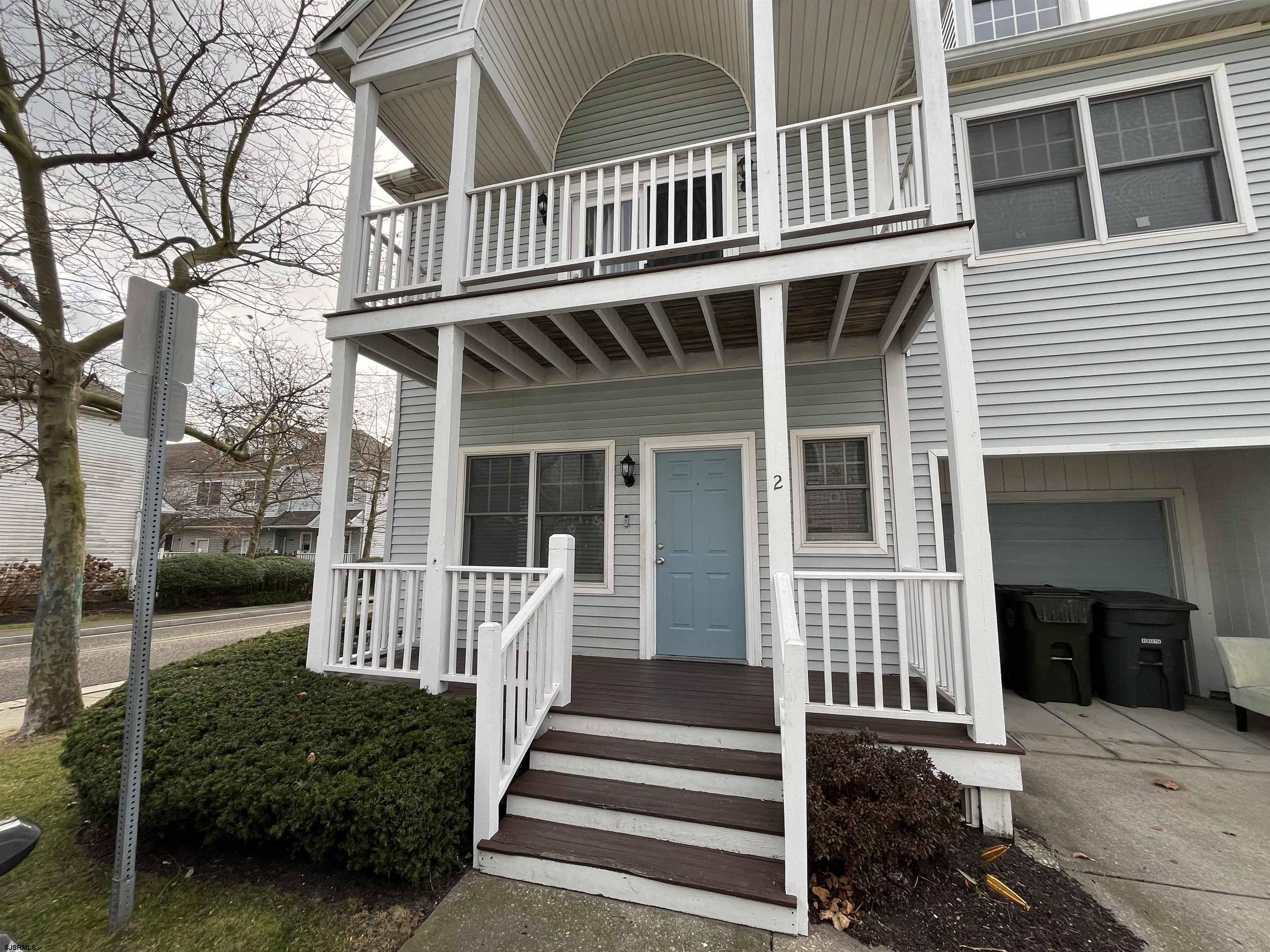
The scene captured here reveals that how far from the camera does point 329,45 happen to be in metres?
4.55

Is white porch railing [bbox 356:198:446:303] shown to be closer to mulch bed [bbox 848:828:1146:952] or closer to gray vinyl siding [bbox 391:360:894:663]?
gray vinyl siding [bbox 391:360:894:663]

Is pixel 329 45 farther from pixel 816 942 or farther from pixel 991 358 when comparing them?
pixel 816 942

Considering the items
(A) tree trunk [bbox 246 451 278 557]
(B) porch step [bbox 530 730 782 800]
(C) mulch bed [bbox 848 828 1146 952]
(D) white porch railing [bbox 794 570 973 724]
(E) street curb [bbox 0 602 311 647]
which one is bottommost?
(E) street curb [bbox 0 602 311 647]

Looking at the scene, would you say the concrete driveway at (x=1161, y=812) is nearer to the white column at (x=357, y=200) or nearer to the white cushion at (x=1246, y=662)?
the white cushion at (x=1246, y=662)

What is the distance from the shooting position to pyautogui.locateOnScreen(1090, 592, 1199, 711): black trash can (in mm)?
4766

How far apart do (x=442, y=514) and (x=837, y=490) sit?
3.41 metres

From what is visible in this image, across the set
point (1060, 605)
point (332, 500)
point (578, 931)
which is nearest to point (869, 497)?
point (1060, 605)

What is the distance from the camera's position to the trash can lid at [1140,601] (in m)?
4.73

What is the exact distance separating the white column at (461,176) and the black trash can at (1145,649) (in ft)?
21.2

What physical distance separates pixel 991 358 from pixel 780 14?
11.6 feet

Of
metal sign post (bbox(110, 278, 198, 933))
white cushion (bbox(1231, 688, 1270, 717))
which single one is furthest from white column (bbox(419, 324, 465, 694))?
white cushion (bbox(1231, 688, 1270, 717))

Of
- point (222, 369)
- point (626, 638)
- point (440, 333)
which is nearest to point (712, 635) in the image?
point (626, 638)

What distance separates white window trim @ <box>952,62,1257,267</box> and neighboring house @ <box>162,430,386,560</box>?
10.7 metres

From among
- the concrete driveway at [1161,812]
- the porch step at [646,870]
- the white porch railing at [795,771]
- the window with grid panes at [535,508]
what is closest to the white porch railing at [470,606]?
the window with grid panes at [535,508]
